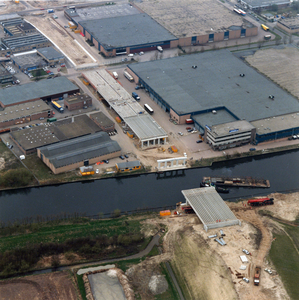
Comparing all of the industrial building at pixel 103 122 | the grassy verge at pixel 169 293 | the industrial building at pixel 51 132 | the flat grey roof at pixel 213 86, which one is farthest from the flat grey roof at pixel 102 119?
the grassy verge at pixel 169 293

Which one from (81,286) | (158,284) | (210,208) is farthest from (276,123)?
(81,286)

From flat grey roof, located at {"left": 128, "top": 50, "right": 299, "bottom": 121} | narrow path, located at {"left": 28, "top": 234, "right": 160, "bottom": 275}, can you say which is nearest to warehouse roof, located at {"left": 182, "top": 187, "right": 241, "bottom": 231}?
narrow path, located at {"left": 28, "top": 234, "right": 160, "bottom": 275}

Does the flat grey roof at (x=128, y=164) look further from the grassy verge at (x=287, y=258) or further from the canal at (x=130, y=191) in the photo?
the grassy verge at (x=287, y=258)

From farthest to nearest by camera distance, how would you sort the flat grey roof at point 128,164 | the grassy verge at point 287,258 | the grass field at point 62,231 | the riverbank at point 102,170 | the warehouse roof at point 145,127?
1. the warehouse roof at point 145,127
2. the flat grey roof at point 128,164
3. the riverbank at point 102,170
4. the grass field at point 62,231
5. the grassy verge at point 287,258

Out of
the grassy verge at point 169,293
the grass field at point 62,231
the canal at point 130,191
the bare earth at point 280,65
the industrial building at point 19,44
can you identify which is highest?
the industrial building at point 19,44

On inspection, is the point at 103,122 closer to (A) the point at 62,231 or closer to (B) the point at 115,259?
(A) the point at 62,231

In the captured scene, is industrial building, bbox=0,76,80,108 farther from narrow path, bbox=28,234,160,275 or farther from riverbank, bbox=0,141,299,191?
narrow path, bbox=28,234,160,275
